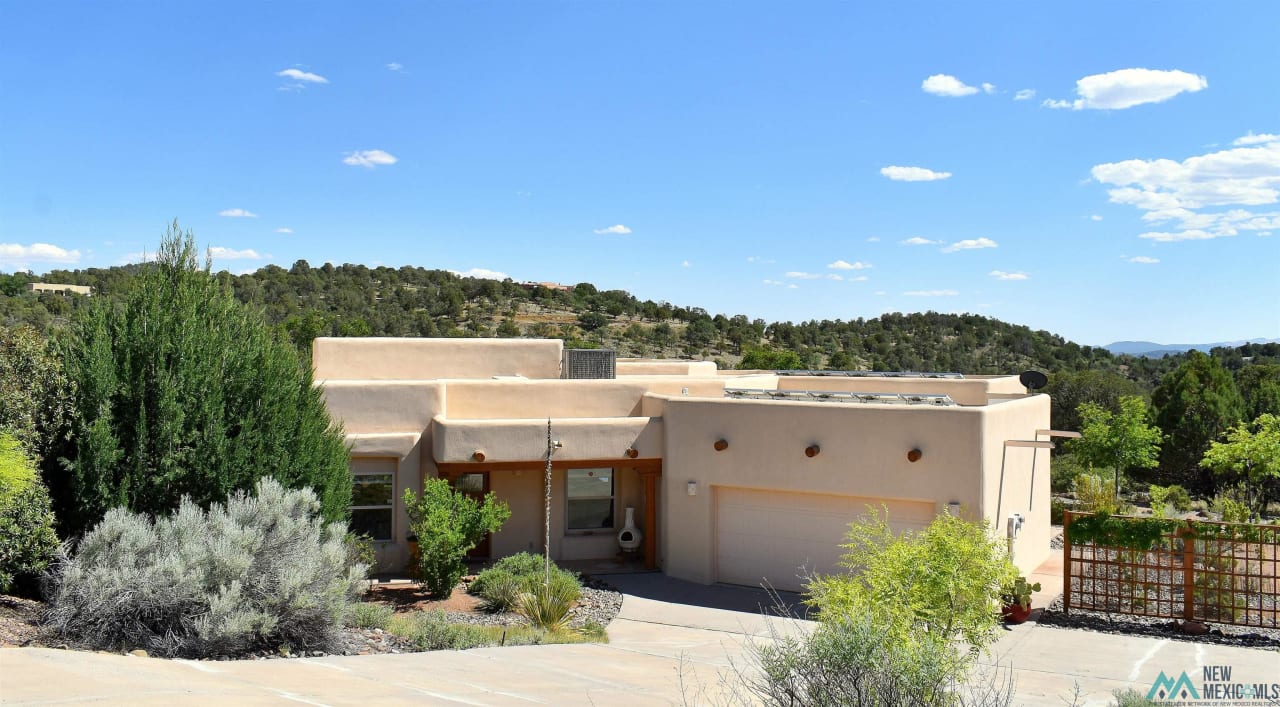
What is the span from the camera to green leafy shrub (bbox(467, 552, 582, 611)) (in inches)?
518

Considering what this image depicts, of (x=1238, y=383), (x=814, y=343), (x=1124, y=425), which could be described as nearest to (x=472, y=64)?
(x=1124, y=425)

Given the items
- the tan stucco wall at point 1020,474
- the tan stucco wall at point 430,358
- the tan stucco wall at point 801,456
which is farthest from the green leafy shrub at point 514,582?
the tan stucco wall at point 1020,474

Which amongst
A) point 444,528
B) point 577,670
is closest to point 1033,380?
point 444,528

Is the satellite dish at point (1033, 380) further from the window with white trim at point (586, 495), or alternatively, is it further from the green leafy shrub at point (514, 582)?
the green leafy shrub at point (514, 582)

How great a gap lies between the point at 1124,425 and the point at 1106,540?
1025 centimetres

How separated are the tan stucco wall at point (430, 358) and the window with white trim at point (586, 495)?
162 inches

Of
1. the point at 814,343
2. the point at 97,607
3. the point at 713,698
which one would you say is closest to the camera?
the point at 713,698

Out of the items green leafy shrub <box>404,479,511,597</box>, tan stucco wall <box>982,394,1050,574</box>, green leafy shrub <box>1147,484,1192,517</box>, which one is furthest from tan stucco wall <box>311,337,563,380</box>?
green leafy shrub <box>1147,484,1192,517</box>

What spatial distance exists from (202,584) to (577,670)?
4236 mm

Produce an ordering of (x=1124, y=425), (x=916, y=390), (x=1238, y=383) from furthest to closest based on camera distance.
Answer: (x=1238, y=383), (x=1124, y=425), (x=916, y=390)

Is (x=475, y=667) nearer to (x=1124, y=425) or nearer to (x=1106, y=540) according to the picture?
(x=1106, y=540)

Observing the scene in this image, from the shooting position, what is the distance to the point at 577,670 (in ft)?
27.0

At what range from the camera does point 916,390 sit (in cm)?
2017

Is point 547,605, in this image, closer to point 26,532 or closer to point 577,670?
point 577,670
